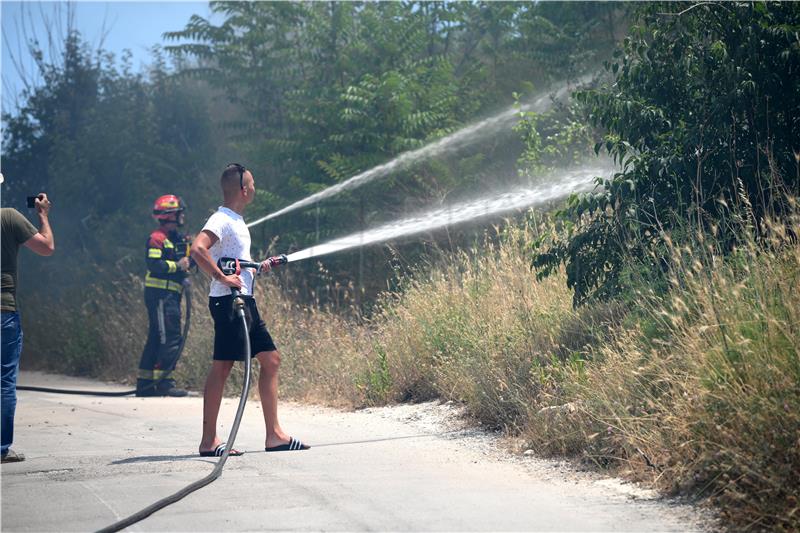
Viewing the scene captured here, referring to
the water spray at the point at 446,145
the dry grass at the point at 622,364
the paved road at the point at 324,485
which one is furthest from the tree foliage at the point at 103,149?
the paved road at the point at 324,485

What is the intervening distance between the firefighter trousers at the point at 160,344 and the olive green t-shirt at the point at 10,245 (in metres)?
5.20

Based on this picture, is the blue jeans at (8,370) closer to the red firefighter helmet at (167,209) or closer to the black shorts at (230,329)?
the black shorts at (230,329)

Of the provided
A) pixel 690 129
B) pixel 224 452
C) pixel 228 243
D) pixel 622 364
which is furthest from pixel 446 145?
pixel 224 452

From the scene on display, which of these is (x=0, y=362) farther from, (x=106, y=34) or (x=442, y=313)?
(x=106, y=34)

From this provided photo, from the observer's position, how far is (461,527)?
14.9 ft

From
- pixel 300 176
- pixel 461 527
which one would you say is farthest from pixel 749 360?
pixel 300 176

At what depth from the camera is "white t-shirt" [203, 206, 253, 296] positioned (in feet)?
21.9

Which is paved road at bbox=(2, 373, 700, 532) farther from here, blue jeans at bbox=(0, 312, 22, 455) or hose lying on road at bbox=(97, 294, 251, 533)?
blue jeans at bbox=(0, 312, 22, 455)

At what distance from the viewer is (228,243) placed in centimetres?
674

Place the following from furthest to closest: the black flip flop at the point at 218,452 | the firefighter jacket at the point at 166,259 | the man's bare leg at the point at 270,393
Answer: the firefighter jacket at the point at 166,259 < the man's bare leg at the point at 270,393 < the black flip flop at the point at 218,452

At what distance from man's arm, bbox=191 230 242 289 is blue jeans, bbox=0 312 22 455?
4.66ft

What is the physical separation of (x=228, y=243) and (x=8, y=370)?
1815mm

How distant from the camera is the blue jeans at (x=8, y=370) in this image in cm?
664

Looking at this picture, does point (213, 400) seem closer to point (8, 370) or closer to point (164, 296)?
point (8, 370)
